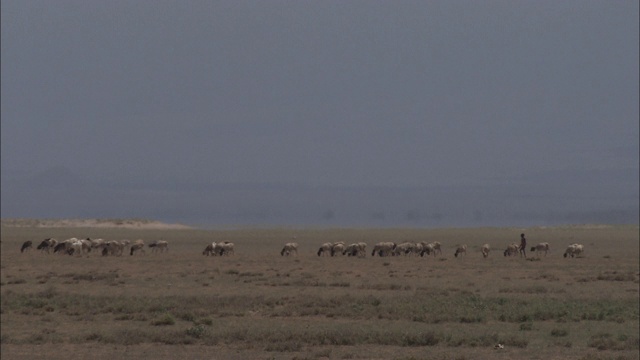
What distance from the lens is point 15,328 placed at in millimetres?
22469

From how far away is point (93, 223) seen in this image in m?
130

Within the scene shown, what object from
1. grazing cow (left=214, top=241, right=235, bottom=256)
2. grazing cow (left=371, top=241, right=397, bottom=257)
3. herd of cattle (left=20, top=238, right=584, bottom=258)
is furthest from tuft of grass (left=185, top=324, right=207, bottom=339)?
grazing cow (left=214, top=241, right=235, bottom=256)

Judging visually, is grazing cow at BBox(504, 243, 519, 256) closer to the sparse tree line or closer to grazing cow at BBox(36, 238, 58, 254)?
the sparse tree line

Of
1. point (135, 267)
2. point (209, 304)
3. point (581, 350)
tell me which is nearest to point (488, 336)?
point (581, 350)

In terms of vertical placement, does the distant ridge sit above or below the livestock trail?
above

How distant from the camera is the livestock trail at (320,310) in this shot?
61.6ft

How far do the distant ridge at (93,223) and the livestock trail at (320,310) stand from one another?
81.4 metres

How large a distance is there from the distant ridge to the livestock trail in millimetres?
81424

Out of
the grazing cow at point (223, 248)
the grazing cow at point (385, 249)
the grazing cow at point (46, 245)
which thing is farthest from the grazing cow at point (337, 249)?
the grazing cow at point (46, 245)

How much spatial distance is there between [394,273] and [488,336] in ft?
63.8

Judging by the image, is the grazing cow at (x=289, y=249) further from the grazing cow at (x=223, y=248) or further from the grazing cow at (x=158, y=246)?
the grazing cow at (x=158, y=246)

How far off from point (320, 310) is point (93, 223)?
110 m

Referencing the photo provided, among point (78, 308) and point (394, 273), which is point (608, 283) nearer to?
point (394, 273)

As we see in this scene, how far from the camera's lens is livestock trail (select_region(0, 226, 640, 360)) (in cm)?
1877
